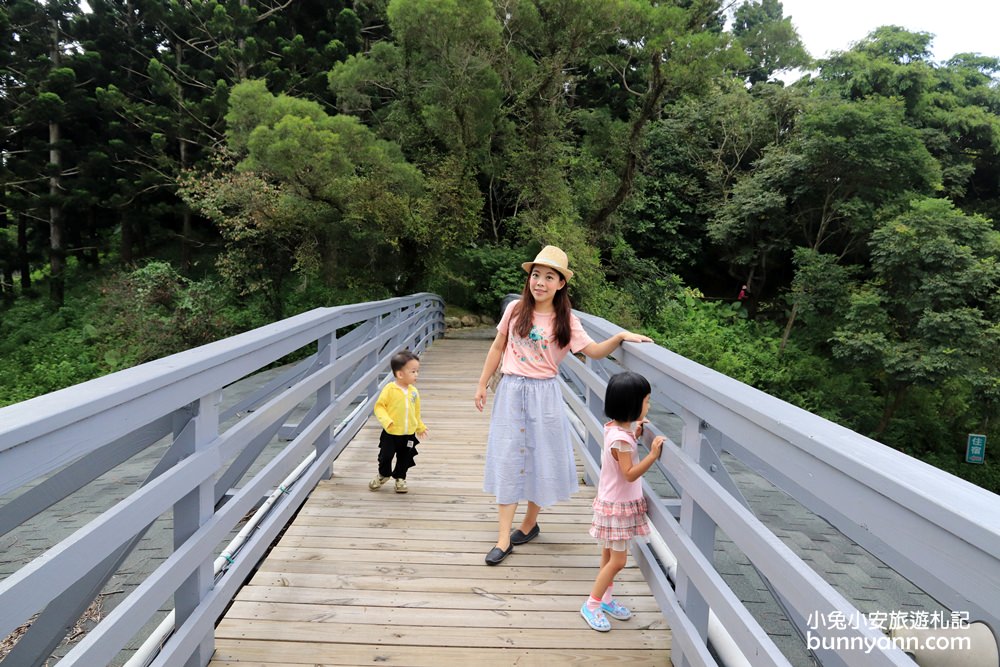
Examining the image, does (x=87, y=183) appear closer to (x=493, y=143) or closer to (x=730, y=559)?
(x=493, y=143)

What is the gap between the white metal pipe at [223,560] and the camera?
5.91 ft

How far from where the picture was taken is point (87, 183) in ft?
57.4

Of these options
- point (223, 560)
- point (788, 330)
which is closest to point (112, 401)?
point (223, 560)

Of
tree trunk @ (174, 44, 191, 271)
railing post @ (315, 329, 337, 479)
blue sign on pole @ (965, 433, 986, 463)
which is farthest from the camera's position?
tree trunk @ (174, 44, 191, 271)

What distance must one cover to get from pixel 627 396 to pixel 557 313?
0.75 m

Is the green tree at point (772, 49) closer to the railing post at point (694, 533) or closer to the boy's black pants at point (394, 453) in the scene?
the boy's black pants at point (394, 453)

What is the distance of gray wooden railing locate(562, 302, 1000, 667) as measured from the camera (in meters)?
0.85

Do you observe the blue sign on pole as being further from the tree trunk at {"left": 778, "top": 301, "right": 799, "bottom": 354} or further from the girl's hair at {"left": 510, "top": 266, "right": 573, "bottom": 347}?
the girl's hair at {"left": 510, "top": 266, "right": 573, "bottom": 347}

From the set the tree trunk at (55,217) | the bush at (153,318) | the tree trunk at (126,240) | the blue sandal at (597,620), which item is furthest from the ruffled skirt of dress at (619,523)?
the tree trunk at (126,240)

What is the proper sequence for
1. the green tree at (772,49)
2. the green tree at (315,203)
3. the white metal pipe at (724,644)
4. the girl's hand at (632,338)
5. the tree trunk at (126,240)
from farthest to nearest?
the green tree at (772,49) → the tree trunk at (126,240) → the green tree at (315,203) → the girl's hand at (632,338) → the white metal pipe at (724,644)

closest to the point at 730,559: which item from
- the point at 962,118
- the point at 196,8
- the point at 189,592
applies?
the point at 189,592

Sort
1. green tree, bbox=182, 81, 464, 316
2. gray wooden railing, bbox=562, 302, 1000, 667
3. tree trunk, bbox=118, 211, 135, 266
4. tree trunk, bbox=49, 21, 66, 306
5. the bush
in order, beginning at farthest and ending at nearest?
1. tree trunk, bbox=118, 211, 135, 266
2. tree trunk, bbox=49, 21, 66, 306
3. the bush
4. green tree, bbox=182, 81, 464, 316
5. gray wooden railing, bbox=562, 302, 1000, 667

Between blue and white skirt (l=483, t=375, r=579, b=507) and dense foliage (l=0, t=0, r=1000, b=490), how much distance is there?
8862mm

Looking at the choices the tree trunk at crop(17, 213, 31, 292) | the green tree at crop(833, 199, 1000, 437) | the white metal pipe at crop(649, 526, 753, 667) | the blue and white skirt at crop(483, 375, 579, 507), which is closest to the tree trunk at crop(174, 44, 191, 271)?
the tree trunk at crop(17, 213, 31, 292)
